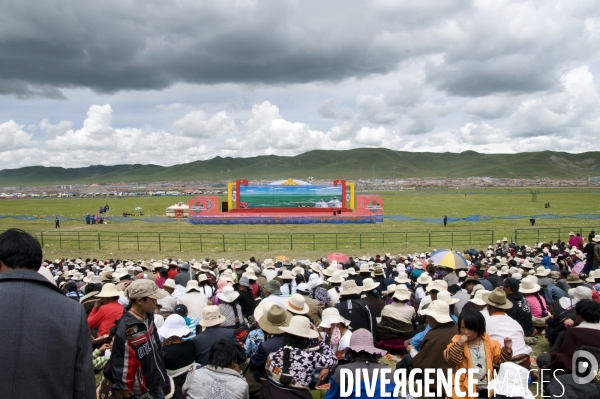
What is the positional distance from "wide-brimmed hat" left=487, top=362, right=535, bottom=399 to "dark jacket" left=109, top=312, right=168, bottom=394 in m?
3.35

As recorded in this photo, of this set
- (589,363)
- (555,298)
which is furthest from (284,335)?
(555,298)

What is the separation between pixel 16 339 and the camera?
7.81 ft

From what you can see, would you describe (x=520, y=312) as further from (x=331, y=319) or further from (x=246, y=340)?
(x=246, y=340)

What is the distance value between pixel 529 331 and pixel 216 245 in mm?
22294

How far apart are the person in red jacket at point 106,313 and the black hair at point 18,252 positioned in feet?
12.8

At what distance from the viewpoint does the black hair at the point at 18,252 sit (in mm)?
2689

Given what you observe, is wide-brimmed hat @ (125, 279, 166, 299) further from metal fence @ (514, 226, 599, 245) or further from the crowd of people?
metal fence @ (514, 226, 599, 245)

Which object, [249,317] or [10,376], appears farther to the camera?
[249,317]

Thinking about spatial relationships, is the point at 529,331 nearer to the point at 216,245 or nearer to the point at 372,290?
the point at 372,290

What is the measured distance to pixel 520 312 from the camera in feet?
23.3

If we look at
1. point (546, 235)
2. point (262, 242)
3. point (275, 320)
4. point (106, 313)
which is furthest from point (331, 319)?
point (546, 235)

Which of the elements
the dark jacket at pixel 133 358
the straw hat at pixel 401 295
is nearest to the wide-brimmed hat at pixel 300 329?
the dark jacket at pixel 133 358

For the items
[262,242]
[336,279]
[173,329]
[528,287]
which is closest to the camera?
[173,329]

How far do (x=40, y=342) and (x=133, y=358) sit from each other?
1.62 meters
